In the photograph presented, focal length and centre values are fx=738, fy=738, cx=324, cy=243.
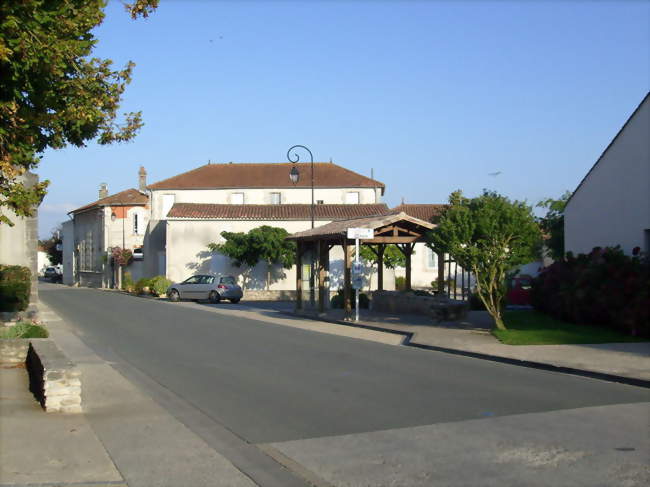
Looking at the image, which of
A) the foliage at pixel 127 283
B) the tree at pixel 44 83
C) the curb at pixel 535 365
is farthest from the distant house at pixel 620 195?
the foliage at pixel 127 283

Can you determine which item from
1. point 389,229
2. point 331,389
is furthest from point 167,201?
point 331,389

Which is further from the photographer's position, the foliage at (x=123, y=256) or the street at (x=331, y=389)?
the foliage at (x=123, y=256)

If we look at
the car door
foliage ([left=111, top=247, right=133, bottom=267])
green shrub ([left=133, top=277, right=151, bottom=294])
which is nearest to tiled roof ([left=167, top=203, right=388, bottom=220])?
green shrub ([left=133, top=277, right=151, bottom=294])

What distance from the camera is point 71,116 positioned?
10.0 metres

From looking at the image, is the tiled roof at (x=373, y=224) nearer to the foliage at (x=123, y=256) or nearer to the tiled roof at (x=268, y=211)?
the tiled roof at (x=268, y=211)

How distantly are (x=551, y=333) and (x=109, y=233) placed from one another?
2038 inches

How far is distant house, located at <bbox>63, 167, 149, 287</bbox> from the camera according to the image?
62.5 m

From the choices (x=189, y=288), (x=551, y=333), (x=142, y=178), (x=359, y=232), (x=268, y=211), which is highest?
(x=142, y=178)

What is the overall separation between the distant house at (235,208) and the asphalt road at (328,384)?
28153mm

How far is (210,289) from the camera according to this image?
3966 cm

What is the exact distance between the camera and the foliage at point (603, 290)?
1733cm

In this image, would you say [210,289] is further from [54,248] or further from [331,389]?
[54,248]

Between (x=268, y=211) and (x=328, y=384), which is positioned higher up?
(x=268, y=211)

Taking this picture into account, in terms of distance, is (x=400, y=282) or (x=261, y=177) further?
(x=261, y=177)
